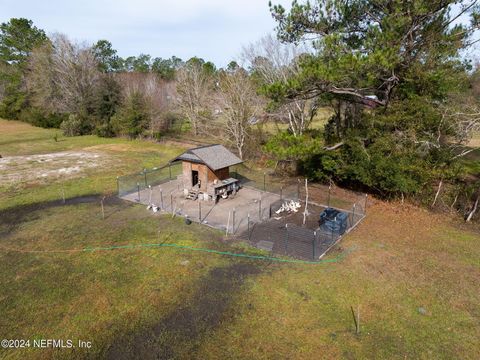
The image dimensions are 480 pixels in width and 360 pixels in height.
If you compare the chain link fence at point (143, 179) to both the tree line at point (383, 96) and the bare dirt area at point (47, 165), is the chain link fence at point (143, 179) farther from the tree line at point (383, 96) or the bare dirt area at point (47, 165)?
the tree line at point (383, 96)

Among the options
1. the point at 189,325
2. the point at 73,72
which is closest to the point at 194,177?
the point at 189,325

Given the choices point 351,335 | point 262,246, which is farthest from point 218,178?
point 351,335

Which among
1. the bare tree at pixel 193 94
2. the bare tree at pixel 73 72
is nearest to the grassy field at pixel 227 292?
the bare tree at pixel 193 94

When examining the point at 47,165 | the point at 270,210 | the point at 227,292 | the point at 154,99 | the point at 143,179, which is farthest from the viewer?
the point at 154,99

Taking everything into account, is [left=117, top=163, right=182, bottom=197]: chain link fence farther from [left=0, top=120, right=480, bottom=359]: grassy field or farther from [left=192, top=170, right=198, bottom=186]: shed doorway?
[left=0, top=120, right=480, bottom=359]: grassy field

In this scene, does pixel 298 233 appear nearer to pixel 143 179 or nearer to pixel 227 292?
pixel 227 292

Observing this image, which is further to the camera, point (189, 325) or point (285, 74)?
point (285, 74)
